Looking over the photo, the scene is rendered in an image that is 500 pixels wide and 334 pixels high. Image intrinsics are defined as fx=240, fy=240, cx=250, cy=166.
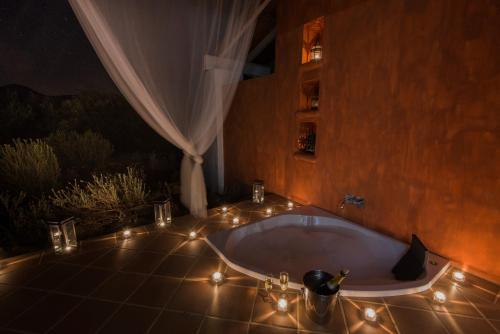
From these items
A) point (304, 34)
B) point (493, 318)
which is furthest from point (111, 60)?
point (493, 318)

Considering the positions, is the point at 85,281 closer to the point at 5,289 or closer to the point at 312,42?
the point at 5,289

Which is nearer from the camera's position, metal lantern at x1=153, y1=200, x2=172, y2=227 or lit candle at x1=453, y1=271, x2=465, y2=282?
lit candle at x1=453, y1=271, x2=465, y2=282

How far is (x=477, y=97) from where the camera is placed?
1408mm

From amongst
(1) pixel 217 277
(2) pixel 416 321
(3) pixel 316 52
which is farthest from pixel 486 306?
(3) pixel 316 52

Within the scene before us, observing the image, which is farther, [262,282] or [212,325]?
[262,282]

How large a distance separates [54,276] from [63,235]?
13.7 inches

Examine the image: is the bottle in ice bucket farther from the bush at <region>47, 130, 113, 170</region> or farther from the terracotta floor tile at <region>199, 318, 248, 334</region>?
the bush at <region>47, 130, 113, 170</region>

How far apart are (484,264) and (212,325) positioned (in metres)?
1.68

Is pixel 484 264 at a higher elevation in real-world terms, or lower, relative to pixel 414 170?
lower

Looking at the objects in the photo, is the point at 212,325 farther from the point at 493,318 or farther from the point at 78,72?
the point at 78,72

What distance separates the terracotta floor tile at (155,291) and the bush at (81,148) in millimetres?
2132

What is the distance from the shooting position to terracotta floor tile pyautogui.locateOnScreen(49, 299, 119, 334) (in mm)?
1091

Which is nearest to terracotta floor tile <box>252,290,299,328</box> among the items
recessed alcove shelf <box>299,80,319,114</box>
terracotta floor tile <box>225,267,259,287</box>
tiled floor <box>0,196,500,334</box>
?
tiled floor <box>0,196,500,334</box>

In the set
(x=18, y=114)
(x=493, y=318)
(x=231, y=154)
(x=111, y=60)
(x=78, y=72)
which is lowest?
(x=493, y=318)
